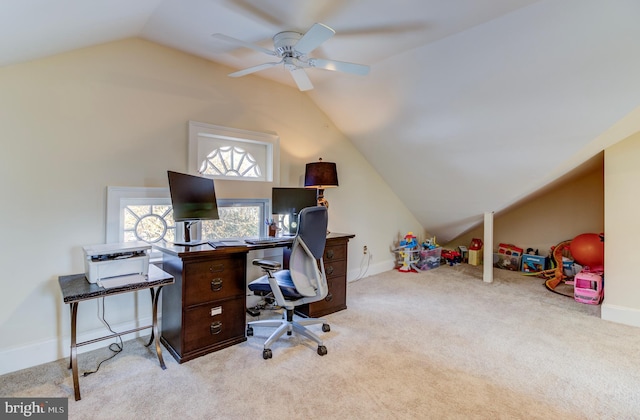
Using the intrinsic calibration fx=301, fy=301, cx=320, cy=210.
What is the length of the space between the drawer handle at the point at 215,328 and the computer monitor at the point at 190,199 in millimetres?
685

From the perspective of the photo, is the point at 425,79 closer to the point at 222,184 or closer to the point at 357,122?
the point at 357,122

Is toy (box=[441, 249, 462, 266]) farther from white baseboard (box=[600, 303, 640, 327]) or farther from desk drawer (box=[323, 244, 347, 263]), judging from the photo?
desk drawer (box=[323, 244, 347, 263])

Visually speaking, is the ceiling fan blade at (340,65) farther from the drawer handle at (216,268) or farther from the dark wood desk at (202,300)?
the drawer handle at (216,268)

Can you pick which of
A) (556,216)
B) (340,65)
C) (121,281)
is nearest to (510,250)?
(556,216)

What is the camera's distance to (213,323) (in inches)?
89.2

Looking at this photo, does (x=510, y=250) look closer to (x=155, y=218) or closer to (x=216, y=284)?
(x=216, y=284)

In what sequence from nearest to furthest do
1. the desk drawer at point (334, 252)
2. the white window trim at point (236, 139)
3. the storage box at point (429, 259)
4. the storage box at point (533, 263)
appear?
the white window trim at point (236, 139), the desk drawer at point (334, 252), the storage box at point (533, 263), the storage box at point (429, 259)

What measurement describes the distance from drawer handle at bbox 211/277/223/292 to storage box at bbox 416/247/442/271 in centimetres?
353

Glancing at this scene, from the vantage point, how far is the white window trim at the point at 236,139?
9.08 feet

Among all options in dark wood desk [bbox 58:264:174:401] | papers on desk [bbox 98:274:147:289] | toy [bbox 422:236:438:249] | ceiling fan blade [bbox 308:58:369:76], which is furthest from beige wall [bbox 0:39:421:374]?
toy [bbox 422:236:438:249]

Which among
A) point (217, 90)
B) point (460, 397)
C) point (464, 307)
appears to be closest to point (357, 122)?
point (217, 90)

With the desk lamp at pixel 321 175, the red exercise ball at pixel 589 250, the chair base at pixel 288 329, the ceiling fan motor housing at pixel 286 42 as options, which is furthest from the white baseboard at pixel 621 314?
→ the ceiling fan motor housing at pixel 286 42

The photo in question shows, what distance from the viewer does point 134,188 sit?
246 centimetres

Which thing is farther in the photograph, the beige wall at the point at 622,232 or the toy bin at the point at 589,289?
the toy bin at the point at 589,289
